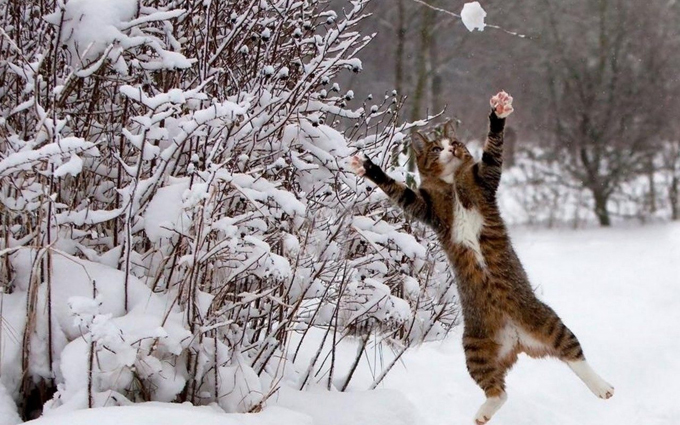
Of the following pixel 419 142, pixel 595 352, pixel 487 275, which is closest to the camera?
pixel 487 275

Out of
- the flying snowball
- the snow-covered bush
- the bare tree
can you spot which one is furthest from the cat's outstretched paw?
the bare tree

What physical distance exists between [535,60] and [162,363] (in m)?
13.9

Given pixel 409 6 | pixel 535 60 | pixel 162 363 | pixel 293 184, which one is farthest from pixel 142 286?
pixel 535 60

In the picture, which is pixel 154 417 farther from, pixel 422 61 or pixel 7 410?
pixel 422 61

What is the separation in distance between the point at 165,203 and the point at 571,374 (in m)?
4.72

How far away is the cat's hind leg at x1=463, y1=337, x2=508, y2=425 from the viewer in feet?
10.9

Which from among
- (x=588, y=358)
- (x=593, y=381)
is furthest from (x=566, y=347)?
(x=588, y=358)

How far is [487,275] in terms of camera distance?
3297 millimetres

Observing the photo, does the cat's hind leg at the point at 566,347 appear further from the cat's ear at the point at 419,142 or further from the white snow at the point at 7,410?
the white snow at the point at 7,410

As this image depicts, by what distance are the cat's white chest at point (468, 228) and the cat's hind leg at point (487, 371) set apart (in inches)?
14.1

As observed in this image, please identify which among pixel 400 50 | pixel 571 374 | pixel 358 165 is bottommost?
Answer: pixel 571 374

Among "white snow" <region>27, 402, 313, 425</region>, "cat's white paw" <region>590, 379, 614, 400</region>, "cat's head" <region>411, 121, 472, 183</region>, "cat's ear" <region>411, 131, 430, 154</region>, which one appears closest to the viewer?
"white snow" <region>27, 402, 313, 425</region>

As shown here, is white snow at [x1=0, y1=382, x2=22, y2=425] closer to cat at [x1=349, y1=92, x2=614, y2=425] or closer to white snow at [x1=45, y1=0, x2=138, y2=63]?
white snow at [x1=45, y1=0, x2=138, y2=63]

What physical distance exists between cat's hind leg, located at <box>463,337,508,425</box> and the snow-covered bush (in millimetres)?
706
